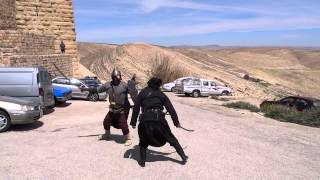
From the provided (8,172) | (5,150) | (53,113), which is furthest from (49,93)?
(8,172)

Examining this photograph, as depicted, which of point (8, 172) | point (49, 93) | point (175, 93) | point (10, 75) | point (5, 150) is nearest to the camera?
point (8, 172)

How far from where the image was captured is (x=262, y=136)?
1408 cm

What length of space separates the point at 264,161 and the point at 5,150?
5.34 meters

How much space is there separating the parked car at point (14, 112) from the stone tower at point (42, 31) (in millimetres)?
13112

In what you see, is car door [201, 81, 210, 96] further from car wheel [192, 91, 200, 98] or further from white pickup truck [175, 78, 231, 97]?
car wheel [192, 91, 200, 98]

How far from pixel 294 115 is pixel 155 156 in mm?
14440

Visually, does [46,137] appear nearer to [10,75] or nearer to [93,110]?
[10,75]

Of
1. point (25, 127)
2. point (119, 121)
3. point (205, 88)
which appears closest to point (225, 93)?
point (205, 88)

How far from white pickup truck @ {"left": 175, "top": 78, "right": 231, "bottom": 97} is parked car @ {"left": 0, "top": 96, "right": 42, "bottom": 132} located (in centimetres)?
2335

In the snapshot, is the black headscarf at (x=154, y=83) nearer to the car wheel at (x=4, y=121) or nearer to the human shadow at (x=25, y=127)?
the car wheel at (x=4, y=121)

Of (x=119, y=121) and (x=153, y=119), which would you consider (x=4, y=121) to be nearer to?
(x=119, y=121)

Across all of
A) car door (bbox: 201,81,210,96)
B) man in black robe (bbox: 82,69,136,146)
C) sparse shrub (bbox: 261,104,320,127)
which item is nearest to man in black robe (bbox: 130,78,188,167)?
man in black robe (bbox: 82,69,136,146)

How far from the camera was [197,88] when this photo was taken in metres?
36.7

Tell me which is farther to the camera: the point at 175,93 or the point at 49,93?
the point at 175,93
